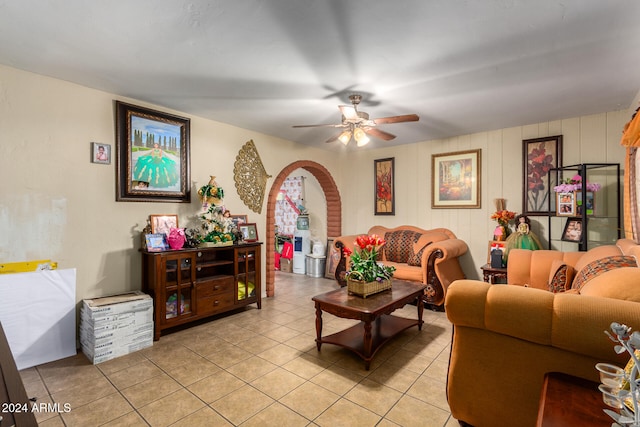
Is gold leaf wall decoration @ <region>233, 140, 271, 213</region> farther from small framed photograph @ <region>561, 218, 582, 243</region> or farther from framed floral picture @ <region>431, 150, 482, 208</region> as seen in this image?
small framed photograph @ <region>561, 218, 582, 243</region>

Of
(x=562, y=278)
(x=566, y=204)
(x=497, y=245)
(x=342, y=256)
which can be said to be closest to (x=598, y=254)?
(x=562, y=278)

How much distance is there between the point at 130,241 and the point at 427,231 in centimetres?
414

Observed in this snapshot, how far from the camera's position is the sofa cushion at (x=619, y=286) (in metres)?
1.44

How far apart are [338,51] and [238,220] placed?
106 inches

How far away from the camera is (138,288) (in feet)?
11.0

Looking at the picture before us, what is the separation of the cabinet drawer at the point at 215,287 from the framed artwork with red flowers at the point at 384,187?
3016mm

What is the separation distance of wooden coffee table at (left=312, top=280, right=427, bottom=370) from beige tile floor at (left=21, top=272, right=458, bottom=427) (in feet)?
0.41

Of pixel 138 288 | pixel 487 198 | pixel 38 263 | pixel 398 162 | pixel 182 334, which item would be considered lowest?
pixel 182 334

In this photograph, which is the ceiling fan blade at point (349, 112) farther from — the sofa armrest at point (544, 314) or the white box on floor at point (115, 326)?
the white box on floor at point (115, 326)

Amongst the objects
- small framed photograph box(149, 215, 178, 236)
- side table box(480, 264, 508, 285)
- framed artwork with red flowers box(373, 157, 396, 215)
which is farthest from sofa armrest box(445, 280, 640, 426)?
framed artwork with red flowers box(373, 157, 396, 215)

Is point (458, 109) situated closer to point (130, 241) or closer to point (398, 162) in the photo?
point (398, 162)

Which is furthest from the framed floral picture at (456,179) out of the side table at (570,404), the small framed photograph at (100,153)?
the small framed photograph at (100,153)

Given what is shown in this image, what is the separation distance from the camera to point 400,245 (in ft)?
16.1

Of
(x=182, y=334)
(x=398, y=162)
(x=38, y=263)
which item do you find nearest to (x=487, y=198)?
(x=398, y=162)
